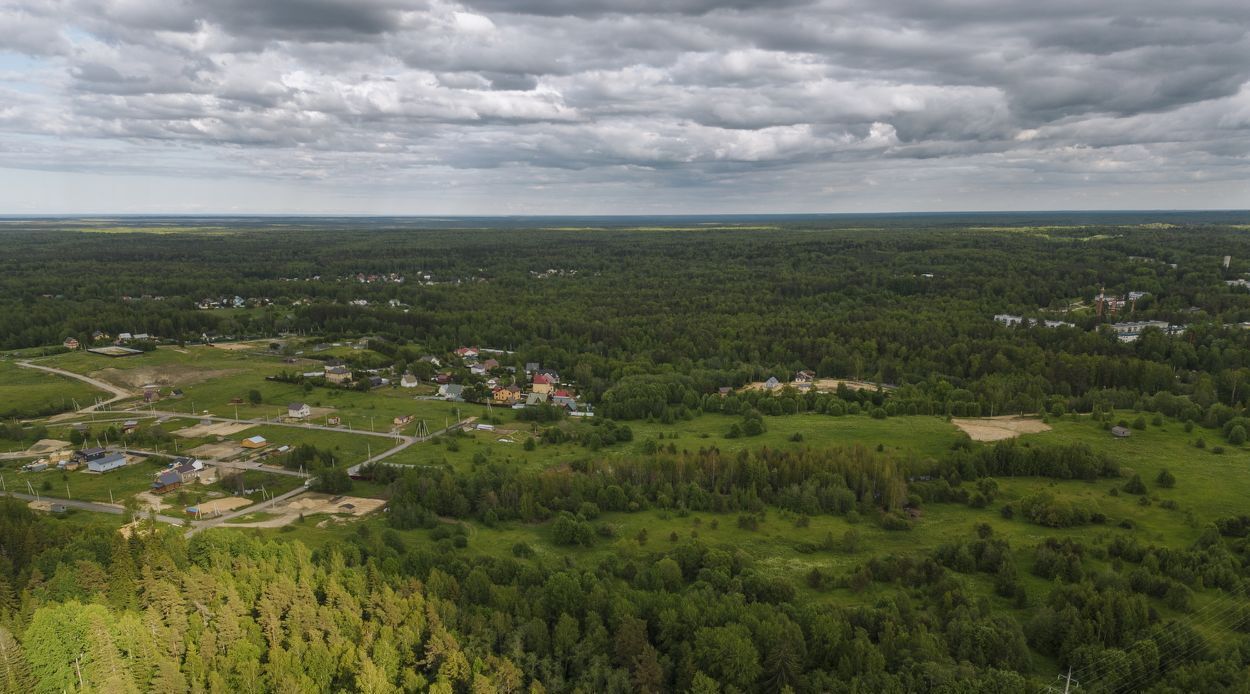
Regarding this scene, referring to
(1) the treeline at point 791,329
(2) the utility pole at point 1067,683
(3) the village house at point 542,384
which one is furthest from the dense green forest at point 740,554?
(3) the village house at point 542,384

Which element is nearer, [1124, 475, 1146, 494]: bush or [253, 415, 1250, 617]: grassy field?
[253, 415, 1250, 617]: grassy field

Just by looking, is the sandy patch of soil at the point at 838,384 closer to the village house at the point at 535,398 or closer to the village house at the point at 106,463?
the village house at the point at 535,398

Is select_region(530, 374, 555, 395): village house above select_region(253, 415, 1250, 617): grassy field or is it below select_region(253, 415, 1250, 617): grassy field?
above

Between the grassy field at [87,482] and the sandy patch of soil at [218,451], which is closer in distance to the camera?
the grassy field at [87,482]

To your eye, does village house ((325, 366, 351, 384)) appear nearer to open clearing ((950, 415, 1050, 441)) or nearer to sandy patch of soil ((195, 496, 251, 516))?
sandy patch of soil ((195, 496, 251, 516))

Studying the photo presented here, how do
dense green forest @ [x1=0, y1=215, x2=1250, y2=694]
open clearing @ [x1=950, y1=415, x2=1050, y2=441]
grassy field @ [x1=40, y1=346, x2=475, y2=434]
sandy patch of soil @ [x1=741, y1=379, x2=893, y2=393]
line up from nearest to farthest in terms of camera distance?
1. dense green forest @ [x1=0, y1=215, x2=1250, y2=694]
2. open clearing @ [x1=950, y1=415, x2=1050, y2=441]
3. grassy field @ [x1=40, y1=346, x2=475, y2=434]
4. sandy patch of soil @ [x1=741, y1=379, x2=893, y2=393]

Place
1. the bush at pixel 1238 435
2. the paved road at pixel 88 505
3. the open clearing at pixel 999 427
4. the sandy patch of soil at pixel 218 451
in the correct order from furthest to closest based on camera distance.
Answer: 1. the open clearing at pixel 999 427
2. the sandy patch of soil at pixel 218 451
3. the bush at pixel 1238 435
4. the paved road at pixel 88 505

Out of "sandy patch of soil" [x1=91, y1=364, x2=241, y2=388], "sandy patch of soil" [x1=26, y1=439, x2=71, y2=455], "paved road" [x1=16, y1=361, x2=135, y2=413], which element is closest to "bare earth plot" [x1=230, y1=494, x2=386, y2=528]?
"sandy patch of soil" [x1=26, y1=439, x2=71, y2=455]

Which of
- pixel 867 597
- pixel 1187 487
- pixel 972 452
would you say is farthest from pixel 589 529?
pixel 1187 487
